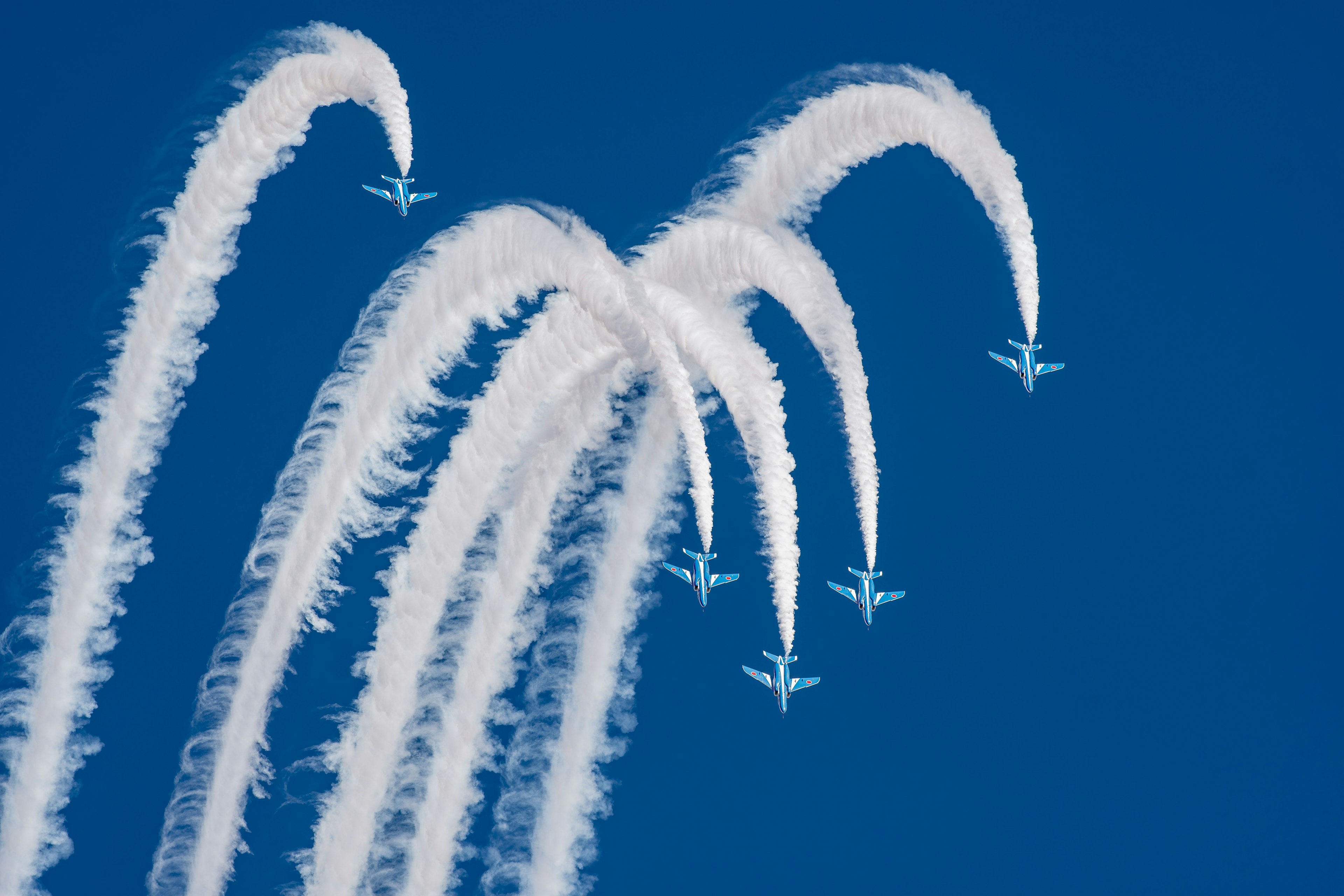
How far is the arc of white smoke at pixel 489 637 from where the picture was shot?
13.6 metres

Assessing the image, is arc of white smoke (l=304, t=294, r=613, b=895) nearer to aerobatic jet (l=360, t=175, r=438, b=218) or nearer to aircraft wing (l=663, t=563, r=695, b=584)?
aircraft wing (l=663, t=563, r=695, b=584)

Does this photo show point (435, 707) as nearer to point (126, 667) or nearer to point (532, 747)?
point (532, 747)

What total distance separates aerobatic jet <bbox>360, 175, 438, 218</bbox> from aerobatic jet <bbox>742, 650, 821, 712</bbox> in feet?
28.1

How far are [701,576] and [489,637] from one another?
3.20 m

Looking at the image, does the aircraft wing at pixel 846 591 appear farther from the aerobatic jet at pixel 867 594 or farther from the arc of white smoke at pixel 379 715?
the arc of white smoke at pixel 379 715

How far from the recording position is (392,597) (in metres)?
13.5

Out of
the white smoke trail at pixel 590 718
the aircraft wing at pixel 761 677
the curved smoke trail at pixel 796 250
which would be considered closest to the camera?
the curved smoke trail at pixel 796 250

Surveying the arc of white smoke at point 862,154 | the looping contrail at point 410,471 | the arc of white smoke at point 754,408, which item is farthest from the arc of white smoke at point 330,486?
the arc of white smoke at point 862,154

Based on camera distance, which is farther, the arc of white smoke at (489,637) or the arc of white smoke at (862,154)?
the arc of white smoke at (862,154)

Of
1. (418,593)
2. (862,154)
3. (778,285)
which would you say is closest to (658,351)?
(778,285)

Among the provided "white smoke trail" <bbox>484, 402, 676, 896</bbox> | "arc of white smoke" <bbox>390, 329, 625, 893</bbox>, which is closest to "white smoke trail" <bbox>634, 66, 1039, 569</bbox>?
"arc of white smoke" <bbox>390, 329, 625, 893</bbox>

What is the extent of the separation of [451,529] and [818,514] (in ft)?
17.9

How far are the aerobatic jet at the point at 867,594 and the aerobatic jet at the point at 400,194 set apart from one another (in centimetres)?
847

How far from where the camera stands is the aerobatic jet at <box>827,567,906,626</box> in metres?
Result: 14.5
